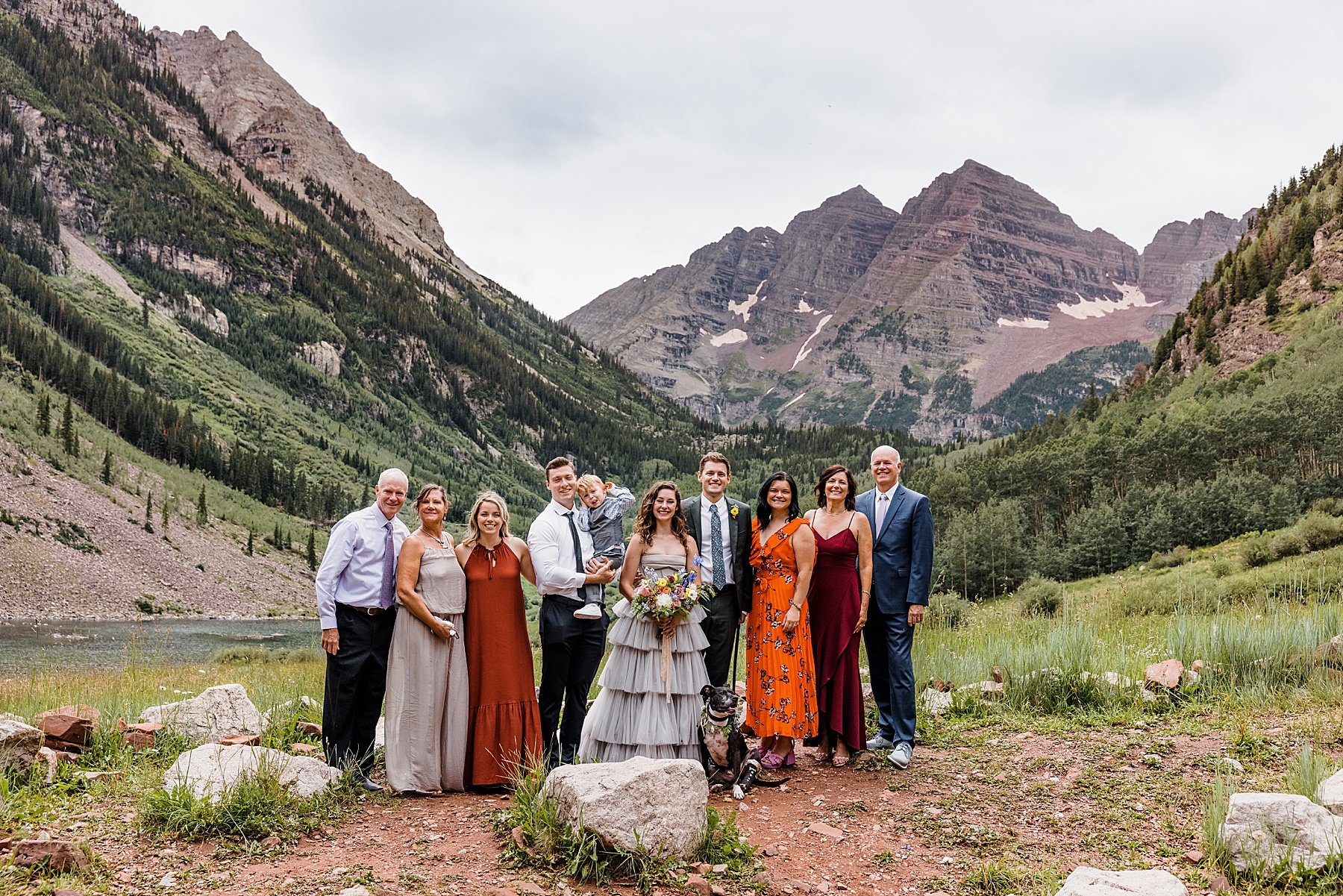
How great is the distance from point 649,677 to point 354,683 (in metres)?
2.43

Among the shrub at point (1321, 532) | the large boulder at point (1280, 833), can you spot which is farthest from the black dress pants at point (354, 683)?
the shrub at point (1321, 532)

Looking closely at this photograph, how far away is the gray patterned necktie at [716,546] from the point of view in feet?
23.3

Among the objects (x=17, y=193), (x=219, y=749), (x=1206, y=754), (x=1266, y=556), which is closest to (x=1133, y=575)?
(x=1266, y=556)

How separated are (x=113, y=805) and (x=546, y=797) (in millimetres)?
3291

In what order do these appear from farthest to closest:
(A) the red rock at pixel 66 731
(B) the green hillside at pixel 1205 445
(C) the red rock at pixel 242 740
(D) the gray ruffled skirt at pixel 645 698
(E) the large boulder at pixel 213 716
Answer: (B) the green hillside at pixel 1205 445 → (E) the large boulder at pixel 213 716 → (A) the red rock at pixel 66 731 → (C) the red rock at pixel 242 740 → (D) the gray ruffled skirt at pixel 645 698

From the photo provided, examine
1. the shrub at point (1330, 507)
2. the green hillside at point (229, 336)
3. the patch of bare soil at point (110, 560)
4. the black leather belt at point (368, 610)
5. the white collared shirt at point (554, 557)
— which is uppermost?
the green hillside at point (229, 336)

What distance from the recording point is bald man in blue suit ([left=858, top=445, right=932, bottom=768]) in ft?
23.9

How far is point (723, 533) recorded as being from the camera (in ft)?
23.6

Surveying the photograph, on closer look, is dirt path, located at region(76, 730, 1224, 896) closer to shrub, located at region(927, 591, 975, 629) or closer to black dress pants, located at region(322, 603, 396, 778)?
black dress pants, located at region(322, 603, 396, 778)

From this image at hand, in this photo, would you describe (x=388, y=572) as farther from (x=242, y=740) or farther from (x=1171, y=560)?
(x=1171, y=560)

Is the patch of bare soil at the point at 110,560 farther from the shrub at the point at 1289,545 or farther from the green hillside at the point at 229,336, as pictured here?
the shrub at the point at 1289,545

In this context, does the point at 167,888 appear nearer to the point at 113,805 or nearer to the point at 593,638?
the point at 113,805

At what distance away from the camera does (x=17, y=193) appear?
128 m

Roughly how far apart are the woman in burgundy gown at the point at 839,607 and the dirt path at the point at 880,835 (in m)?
0.34
